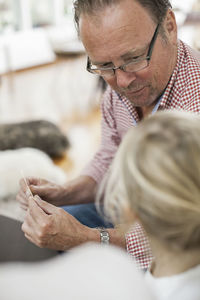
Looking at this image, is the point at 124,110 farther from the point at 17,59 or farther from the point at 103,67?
the point at 17,59

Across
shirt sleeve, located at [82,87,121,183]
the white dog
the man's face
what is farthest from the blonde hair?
the white dog

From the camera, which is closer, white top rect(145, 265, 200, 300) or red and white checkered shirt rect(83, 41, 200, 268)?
white top rect(145, 265, 200, 300)

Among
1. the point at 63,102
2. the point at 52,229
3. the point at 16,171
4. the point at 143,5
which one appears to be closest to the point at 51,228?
the point at 52,229

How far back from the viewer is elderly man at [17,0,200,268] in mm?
1162

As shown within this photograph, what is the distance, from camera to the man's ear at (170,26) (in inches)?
51.2

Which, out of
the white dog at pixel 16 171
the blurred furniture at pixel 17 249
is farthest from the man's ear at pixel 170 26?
the white dog at pixel 16 171

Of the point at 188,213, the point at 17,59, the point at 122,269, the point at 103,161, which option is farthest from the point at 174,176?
the point at 17,59

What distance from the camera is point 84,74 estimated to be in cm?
578

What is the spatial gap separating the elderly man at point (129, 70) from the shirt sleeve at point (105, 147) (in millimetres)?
163

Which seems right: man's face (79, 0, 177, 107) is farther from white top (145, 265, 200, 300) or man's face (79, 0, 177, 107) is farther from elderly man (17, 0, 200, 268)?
white top (145, 265, 200, 300)

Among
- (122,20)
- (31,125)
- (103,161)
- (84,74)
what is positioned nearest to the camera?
(122,20)

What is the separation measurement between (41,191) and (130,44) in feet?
1.94

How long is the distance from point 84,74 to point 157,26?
458 cm

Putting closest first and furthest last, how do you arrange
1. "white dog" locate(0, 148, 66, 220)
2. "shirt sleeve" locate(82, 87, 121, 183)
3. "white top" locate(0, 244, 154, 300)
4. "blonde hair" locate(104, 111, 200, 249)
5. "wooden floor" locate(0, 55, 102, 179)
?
"white top" locate(0, 244, 154, 300) < "blonde hair" locate(104, 111, 200, 249) < "shirt sleeve" locate(82, 87, 121, 183) < "white dog" locate(0, 148, 66, 220) < "wooden floor" locate(0, 55, 102, 179)
